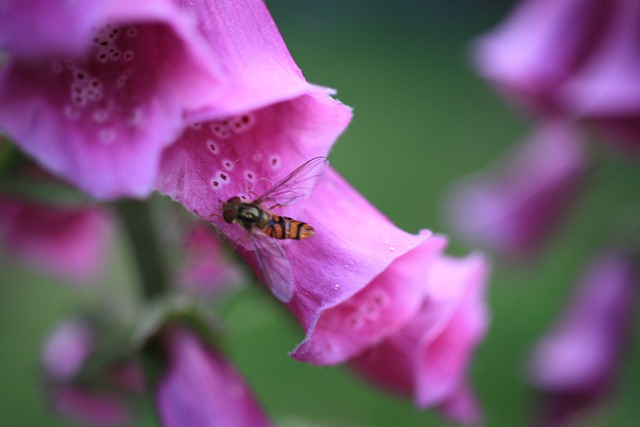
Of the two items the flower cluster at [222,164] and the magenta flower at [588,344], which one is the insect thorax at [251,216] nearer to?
the flower cluster at [222,164]

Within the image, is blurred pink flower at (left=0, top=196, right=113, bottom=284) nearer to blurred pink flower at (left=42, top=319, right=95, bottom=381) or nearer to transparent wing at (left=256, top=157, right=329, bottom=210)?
blurred pink flower at (left=42, top=319, right=95, bottom=381)

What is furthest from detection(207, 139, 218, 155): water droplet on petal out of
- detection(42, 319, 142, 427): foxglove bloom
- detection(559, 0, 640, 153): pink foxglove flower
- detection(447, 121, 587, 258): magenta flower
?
detection(447, 121, 587, 258): magenta flower

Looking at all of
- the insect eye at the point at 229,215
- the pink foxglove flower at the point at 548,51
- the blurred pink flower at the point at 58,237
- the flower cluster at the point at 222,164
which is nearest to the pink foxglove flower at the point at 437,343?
the flower cluster at the point at 222,164

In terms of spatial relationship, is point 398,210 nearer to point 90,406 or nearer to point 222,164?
point 90,406

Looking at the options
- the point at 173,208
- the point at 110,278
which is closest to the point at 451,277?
the point at 173,208

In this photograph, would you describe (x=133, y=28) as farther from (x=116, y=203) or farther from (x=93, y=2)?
(x=116, y=203)

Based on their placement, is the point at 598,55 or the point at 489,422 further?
the point at 489,422

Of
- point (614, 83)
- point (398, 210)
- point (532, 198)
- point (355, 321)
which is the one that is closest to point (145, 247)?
point (355, 321)
